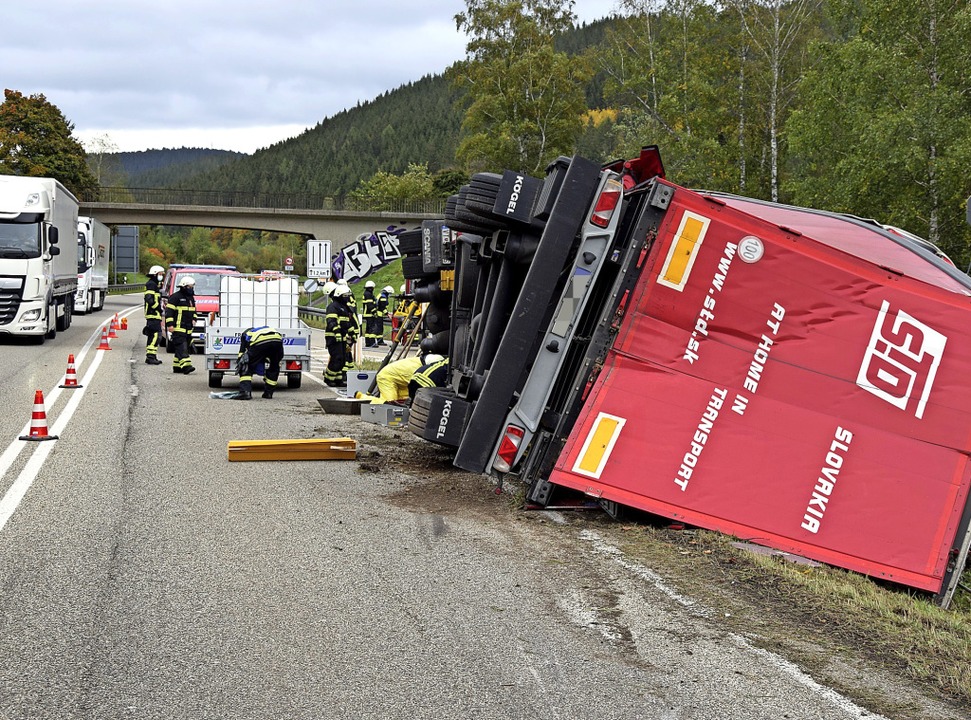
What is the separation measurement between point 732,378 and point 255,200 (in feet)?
205

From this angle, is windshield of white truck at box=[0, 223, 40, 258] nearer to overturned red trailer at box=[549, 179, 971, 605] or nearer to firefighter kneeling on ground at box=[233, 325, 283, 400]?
firefighter kneeling on ground at box=[233, 325, 283, 400]

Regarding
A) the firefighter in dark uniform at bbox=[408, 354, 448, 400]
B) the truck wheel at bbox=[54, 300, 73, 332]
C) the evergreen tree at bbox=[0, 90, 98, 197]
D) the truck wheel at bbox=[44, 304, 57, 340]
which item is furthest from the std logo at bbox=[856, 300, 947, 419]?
the evergreen tree at bbox=[0, 90, 98, 197]

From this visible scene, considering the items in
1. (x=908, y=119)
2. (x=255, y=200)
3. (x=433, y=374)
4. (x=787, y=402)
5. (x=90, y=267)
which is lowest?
(x=90, y=267)

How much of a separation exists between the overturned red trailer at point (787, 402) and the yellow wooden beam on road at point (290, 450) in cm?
348

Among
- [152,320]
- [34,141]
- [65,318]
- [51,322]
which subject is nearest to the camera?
[152,320]

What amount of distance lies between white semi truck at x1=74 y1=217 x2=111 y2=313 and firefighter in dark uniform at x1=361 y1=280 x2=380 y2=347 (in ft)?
51.5

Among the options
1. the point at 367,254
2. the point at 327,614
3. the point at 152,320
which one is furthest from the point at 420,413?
the point at 152,320

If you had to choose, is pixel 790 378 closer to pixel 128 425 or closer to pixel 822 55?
pixel 128 425

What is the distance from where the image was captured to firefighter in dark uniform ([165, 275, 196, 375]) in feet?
62.5

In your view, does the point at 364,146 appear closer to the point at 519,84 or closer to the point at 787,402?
the point at 519,84

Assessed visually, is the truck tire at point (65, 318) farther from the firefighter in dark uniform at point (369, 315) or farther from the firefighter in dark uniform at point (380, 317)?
the firefighter in dark uniform at point (380, 317)

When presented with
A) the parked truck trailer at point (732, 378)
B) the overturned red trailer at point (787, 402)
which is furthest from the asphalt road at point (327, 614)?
the overturned red trailer at point (787, 402)

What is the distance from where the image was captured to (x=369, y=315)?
1078 inches

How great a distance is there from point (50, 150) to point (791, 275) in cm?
8303
